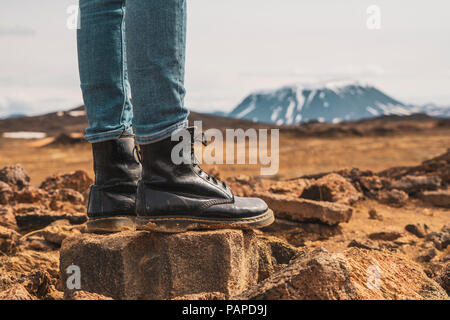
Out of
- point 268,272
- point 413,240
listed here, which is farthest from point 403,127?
point 268,272

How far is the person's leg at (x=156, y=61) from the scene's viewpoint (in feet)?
5.05

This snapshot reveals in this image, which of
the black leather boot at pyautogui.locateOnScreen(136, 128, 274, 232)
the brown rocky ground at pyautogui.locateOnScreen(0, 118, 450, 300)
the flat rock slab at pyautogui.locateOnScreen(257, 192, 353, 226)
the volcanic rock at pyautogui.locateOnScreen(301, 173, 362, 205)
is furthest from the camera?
the volcanic rock at pyautogui.locateOnScreen(301, 173, 362, 205)

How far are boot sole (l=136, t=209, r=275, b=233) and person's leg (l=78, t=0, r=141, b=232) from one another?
0.21 m

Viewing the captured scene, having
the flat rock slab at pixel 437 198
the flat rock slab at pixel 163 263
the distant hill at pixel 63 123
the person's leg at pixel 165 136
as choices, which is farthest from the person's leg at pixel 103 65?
the distant hill at pixel 63 123

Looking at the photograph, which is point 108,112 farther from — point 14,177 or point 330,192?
point 14,177

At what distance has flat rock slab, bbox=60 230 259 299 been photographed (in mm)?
1790

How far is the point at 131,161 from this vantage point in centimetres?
197

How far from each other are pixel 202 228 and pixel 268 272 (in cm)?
53

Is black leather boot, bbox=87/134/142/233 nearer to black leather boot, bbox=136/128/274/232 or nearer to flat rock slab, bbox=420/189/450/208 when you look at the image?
black leather boot, bbox=136/128/274/232

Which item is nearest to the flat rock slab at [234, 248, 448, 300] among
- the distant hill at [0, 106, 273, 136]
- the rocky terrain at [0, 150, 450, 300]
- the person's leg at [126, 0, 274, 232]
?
the rocky terrain at [0, 150, 450, 300]

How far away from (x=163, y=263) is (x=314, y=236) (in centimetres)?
200

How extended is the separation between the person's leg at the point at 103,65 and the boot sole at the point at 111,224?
1.28 ft

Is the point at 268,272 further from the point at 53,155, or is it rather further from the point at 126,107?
the point at 53,155

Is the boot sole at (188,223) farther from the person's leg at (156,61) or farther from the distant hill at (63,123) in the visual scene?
the distant hill at (63,123)
